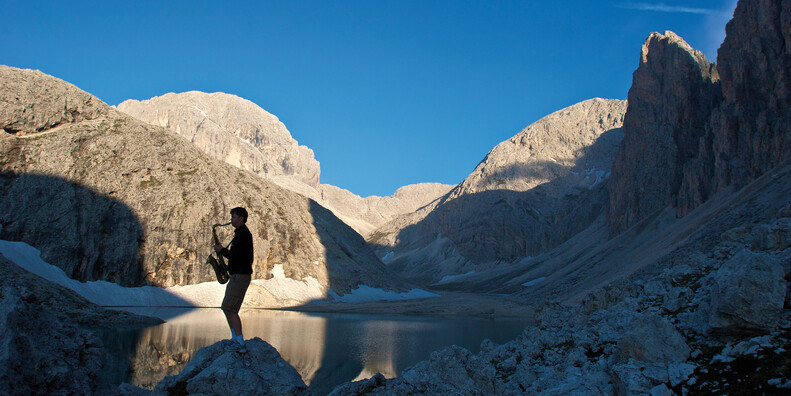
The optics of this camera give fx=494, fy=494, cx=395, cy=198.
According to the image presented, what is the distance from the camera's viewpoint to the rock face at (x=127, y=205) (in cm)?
6012

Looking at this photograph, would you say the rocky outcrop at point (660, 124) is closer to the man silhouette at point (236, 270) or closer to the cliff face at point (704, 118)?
the cliff face at point (704, 118)

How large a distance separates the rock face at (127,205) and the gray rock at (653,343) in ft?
212

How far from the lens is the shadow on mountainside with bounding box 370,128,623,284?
6339 inches

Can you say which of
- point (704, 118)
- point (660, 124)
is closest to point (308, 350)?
point (704, 118)

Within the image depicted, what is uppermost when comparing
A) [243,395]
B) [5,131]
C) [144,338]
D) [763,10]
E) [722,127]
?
[763,10]

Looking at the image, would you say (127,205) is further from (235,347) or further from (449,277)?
(449,277)

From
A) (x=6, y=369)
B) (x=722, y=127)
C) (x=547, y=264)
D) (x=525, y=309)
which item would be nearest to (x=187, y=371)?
(x=6, y=369)

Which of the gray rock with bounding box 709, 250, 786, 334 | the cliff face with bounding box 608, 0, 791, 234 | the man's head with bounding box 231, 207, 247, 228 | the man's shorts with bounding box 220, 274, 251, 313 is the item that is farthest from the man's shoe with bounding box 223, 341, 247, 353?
the cliff face with bounding box 608, 0, 791, 234

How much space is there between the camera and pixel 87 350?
9.22 metres

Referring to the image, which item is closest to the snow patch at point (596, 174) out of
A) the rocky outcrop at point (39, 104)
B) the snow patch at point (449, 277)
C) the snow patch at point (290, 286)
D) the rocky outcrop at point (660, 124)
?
the snow patch at point (449, 277)

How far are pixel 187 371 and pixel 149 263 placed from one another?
66.9m

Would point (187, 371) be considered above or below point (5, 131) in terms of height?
below

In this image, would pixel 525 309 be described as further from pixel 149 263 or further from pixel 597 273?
pixel 149 263

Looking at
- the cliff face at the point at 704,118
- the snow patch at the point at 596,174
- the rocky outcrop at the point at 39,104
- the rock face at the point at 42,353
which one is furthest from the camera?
the snow patch at the point at 596,174
